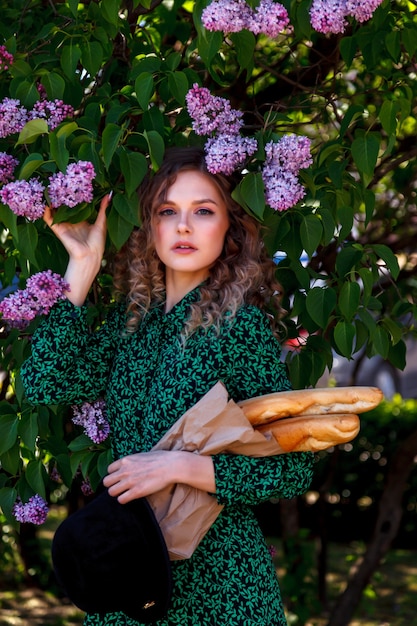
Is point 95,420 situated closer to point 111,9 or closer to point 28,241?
point 28,241

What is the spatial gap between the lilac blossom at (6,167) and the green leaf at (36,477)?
2.48 ft

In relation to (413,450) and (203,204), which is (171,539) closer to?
(203,204)

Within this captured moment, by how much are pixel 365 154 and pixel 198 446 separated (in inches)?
32.5

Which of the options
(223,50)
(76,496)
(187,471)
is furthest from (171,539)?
(76,496)

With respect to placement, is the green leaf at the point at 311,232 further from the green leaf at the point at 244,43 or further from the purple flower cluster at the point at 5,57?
the purple flower cluster at the point at 5,57

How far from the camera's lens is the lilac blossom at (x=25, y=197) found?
2.17 m

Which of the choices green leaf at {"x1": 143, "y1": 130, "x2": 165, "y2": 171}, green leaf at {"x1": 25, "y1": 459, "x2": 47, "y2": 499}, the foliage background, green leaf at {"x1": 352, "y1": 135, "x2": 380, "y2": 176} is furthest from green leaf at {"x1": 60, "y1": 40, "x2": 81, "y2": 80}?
green leaf at {"x1": 25, "y1": 459, "x2": 47, "y2": 499}

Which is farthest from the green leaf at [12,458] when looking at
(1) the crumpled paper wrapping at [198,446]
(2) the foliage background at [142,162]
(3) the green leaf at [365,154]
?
(3) the green leaf at [365,154]

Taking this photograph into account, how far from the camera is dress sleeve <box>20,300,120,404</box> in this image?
88.3 inches

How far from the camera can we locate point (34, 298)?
Result: 7.31 ft

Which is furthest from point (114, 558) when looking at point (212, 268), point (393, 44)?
point (393, 44)

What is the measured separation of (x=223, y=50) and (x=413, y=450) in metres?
2.06

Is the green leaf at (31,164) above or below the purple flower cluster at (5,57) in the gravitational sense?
below

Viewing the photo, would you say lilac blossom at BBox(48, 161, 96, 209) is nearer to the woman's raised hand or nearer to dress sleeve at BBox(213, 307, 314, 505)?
the woman's raised hand
